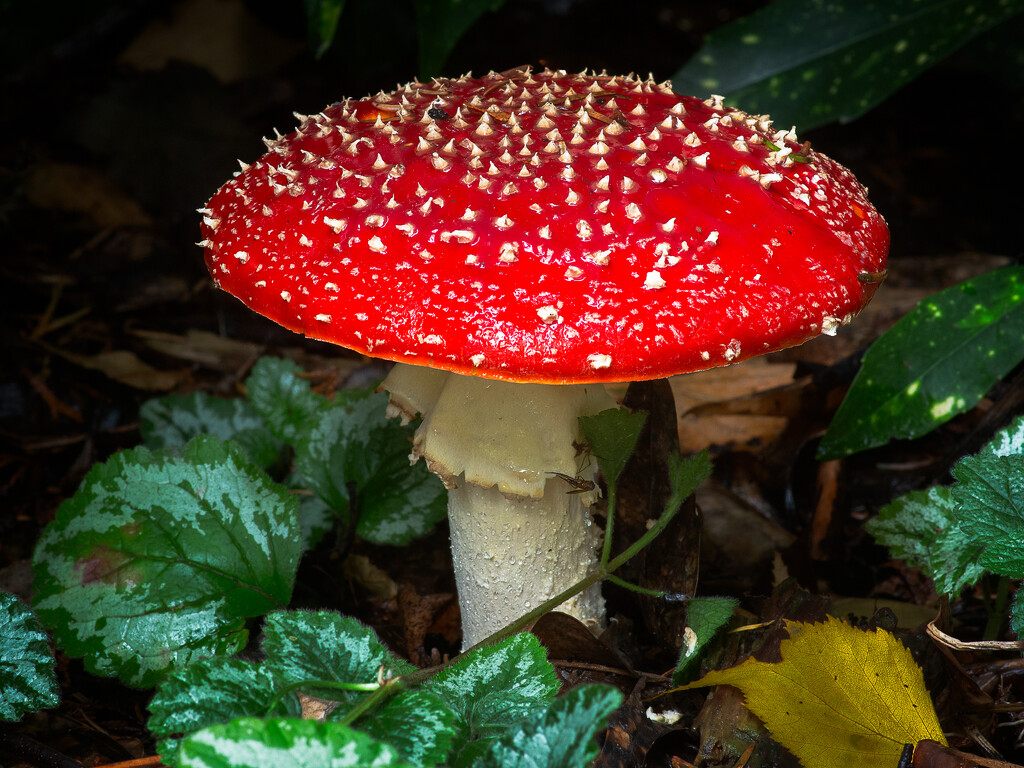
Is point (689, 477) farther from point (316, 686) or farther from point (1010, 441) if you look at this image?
point (316, 686)

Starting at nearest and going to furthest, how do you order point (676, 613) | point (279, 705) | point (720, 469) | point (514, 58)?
point (279, 705), point (676, 613), point (720, 469), point (514, 58)

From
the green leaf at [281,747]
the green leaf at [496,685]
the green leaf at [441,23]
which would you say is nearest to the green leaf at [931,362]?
the green leaf at [496,685]

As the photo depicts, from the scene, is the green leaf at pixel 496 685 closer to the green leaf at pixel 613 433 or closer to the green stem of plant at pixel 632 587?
the green stem of plant at pixel 632 587

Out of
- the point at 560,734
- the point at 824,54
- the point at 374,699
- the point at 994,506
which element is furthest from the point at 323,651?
the point at 824,54

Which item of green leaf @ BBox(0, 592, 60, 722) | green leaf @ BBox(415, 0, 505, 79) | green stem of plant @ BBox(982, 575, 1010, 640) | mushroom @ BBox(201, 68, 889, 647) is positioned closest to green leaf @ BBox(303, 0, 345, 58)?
green leaf @ BBox(415, 0, 505, 79)

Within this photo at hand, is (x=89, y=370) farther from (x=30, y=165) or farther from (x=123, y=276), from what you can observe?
(x=30, y=165)

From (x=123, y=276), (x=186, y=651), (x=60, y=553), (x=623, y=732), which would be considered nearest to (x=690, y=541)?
(x=623, y=732)
